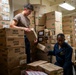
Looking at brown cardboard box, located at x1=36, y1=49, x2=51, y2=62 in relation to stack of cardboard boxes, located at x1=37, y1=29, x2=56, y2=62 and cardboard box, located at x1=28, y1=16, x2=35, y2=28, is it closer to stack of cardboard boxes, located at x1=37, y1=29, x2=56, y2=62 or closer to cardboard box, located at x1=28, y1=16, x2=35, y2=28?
stack of cardboard boxes, located at x1=37, y1=29, x2=56, y2=62

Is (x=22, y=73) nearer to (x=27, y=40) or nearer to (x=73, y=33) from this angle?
(x=27, y=40)

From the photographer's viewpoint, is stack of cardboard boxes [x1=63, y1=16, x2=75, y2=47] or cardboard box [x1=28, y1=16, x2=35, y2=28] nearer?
cardboard box [x1=28, y1=16, x2=35, y2=28]

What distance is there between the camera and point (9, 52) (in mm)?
2357

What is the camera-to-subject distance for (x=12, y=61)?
2.39 metres

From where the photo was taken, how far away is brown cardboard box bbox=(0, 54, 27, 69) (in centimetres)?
234

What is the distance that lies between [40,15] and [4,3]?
1.42 meters

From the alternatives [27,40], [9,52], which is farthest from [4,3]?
[9,52]

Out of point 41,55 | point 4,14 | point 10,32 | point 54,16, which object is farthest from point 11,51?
point 54,16

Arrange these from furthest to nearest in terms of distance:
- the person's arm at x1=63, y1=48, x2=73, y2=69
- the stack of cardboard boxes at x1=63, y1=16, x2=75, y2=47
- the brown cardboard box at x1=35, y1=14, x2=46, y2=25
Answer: the stack of cardboard boxes at x1=63, y1=16, x2=75, y2=47 → the brown cardboard box at x1=35, y1=14, x2=46, y2=25 → the person's arm at x1=63, y1=48, x2=73, y2=69

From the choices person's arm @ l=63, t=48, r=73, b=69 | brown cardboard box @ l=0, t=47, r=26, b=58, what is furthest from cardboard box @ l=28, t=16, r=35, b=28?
person's arm @ l=63, t=48, r=73, b=69

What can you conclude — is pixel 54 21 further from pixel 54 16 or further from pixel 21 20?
pixel 21 20

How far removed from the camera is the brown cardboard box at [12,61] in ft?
7.69

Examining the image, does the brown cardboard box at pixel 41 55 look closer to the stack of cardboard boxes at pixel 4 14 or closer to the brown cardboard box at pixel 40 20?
the brown cardboard box at pixel 40 20

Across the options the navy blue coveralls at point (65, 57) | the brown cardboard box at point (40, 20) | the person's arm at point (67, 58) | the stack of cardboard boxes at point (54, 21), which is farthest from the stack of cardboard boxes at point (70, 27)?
the person's arm at point (67, 58)
